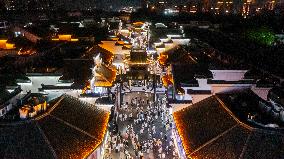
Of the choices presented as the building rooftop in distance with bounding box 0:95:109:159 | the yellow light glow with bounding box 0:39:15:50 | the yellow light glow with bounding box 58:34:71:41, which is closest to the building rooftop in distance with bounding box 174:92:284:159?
the building rooftop in distance with bounding box 0:95:109:159

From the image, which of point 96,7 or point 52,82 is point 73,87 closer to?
point 52,82

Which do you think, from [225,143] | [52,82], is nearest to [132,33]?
[52,82]

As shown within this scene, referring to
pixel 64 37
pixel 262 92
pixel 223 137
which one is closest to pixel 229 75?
pixel 262 92

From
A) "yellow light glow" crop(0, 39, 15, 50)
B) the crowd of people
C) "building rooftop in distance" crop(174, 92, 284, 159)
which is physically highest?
"yellow light glow" crop(0, 39, 15, 50)

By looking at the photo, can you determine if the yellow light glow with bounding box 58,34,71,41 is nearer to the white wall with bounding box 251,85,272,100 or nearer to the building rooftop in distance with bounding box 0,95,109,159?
the building rooftop in distance with bounding box 0,95,109,159

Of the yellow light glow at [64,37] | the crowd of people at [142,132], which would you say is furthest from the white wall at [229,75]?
the yellow light glow at [64,37]

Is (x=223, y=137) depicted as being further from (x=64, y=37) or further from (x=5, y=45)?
(x=64, y=37)

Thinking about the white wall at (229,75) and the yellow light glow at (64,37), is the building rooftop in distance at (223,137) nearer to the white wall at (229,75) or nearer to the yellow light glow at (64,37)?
the white wall at (229,75)
